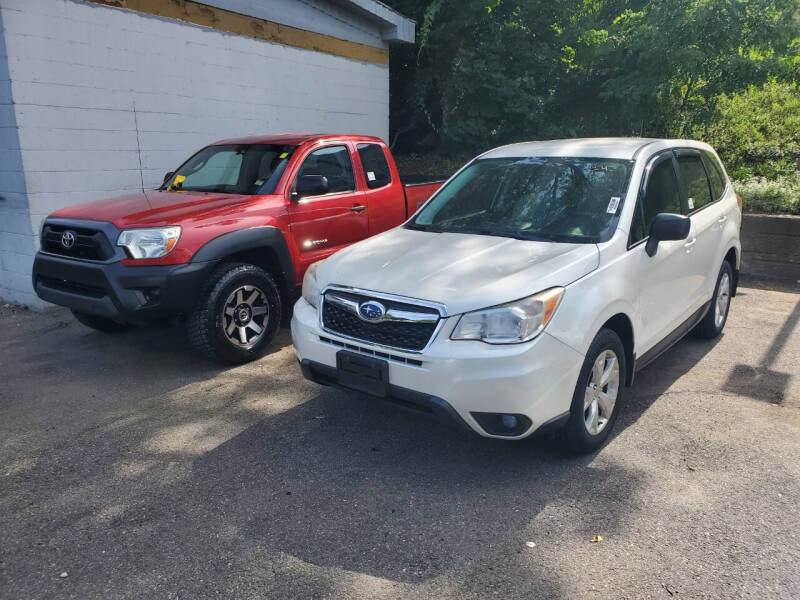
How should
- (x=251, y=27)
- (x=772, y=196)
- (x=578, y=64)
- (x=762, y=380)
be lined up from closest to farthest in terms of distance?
1. (x=762, y=380)
2. (x=772, y=196)
3. (x=251, y=27)
4. (x=578, y=64)

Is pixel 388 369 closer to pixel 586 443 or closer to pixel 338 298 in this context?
pixel 338 298

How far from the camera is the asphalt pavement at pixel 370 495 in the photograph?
9.02 ft

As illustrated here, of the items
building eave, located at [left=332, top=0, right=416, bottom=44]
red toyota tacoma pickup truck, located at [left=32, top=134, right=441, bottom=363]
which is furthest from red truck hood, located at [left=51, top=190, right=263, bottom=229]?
building eave, located at [left=332, top=0, right=416, bottom=44]

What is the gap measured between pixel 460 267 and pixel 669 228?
1.32 m

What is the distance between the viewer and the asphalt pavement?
9.02 ft

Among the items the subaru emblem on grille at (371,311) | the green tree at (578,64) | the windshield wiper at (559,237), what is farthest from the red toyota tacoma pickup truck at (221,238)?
the green tree at (578,64)

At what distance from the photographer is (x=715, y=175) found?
18.2ft

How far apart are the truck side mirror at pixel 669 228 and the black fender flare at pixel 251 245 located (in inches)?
114

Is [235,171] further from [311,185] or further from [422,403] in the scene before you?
[422,403]

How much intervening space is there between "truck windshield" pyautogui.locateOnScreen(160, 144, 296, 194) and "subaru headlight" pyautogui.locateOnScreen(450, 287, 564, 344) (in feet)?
9.69

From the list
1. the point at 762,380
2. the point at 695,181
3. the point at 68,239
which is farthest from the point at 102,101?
the point at 762,380

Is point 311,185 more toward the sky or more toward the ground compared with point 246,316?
more toward the sky

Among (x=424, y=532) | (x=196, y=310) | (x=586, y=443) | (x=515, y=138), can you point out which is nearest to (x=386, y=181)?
(x=196, y=310)

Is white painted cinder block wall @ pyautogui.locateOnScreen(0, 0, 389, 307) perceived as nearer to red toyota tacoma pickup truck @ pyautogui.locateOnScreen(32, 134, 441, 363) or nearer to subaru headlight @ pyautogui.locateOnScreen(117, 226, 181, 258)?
red toyota tacoma pickup truck @ pyautogui.locateOnScreen(32, 134, 441, 363)
